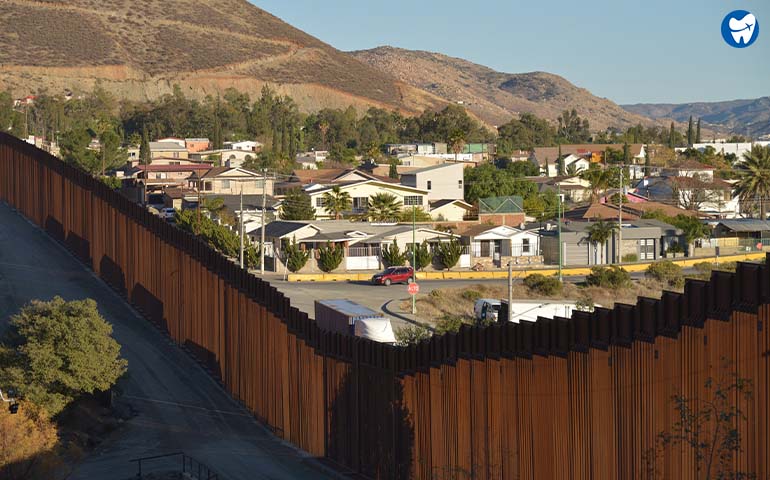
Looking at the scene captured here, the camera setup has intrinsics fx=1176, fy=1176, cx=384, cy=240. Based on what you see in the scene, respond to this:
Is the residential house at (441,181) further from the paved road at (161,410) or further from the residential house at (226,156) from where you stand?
the paved road at (161,410)

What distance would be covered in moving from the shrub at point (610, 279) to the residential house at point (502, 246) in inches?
423

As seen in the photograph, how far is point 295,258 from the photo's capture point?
71125 millimetres

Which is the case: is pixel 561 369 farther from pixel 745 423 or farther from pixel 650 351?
pixel 745 423

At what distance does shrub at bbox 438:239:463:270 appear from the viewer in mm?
73938

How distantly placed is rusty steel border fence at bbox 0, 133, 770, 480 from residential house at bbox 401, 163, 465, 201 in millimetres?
56764

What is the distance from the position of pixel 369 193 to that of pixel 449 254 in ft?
Answer: 69.7

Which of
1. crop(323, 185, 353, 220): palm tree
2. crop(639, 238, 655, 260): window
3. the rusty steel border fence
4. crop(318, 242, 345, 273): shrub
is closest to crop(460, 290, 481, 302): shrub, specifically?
crop(318, 242, 345, 273): shrub

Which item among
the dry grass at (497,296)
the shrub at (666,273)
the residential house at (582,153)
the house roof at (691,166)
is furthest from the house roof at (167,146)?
the dry grass at (497,296)

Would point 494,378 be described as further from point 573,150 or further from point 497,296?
point 573,150

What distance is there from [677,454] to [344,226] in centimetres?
5997

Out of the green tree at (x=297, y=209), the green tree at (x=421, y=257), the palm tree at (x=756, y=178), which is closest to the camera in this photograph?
the green tree at (x=421, y=257)

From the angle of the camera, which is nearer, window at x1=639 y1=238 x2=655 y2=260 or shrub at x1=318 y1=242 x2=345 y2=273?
shrub at x1=318 y1=242 x2=345 y2=273

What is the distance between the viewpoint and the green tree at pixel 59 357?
3153cm

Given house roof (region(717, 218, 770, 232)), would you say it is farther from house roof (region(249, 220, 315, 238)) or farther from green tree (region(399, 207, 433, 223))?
house roof (region(249, 220, 315, 238))
